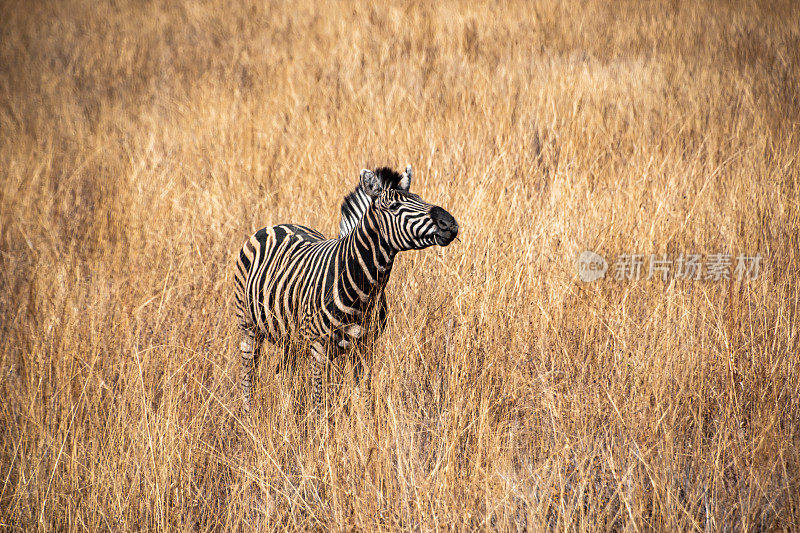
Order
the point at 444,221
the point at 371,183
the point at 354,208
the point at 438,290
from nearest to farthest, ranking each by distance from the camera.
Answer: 1. the point at 444,221
2. the point at 371,183
3. the point at 354,208
4. the point at 438,290

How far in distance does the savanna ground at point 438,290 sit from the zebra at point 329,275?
20cm

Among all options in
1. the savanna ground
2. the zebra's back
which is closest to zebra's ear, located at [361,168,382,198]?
the zebra's back

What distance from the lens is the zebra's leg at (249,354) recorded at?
2.82m

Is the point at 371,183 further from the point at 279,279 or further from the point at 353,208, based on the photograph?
the point at 279,279

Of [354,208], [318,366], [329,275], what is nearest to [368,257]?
[329,275]

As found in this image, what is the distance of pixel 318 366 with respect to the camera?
2.49 m

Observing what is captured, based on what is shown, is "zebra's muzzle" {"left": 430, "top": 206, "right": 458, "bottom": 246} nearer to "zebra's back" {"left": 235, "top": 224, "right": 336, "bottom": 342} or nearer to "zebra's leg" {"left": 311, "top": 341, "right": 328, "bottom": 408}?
"zebra's back" {"left": 235, "top": 224, "right": 336, "bottom": 342}

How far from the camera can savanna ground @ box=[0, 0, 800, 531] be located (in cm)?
221

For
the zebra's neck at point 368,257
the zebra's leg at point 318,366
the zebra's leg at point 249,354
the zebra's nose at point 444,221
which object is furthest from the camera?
the zebra's leg at point 249,354

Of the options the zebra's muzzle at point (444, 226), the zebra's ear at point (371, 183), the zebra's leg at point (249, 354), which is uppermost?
the zebra's ear at point (371, 183)

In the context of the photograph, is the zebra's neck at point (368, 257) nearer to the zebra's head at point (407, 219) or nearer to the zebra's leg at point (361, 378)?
the zebra's head at point (407, 219)

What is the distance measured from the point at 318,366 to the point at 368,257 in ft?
1.70

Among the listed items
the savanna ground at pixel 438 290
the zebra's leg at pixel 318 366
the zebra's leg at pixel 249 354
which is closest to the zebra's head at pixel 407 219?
the zebra's leg at pixel 318 366

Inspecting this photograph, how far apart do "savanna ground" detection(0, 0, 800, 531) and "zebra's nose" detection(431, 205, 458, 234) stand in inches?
29.9
